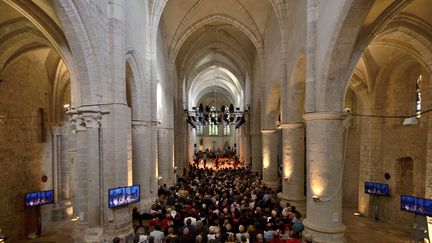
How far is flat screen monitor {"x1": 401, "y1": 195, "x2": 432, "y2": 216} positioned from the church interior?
41 mm

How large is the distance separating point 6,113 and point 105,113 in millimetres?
7517

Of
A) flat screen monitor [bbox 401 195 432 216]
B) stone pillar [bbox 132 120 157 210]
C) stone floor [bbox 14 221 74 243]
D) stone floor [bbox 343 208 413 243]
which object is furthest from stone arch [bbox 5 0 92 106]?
stone floor [bbox 343 208 413 243]

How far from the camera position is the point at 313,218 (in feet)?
28.2

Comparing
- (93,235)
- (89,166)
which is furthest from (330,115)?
(93,235)

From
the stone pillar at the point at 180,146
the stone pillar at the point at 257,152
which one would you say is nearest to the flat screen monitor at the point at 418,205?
the stone pillar at the point at 257,152

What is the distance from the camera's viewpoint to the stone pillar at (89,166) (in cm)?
799

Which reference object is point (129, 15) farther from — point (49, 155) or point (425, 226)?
point (425, 226)

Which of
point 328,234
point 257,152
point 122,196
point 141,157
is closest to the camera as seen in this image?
point 328,234

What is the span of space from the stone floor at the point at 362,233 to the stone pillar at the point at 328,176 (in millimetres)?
3382

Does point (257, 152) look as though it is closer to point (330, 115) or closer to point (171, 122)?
point (171, 122)

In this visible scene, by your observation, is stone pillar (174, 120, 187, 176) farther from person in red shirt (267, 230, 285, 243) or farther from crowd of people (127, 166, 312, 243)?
person in red shirt (267, 230, 285, 243)

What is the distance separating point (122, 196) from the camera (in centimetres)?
855

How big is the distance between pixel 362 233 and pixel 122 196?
1031cm

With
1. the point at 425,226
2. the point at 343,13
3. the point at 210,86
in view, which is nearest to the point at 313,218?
the point at 425,226
